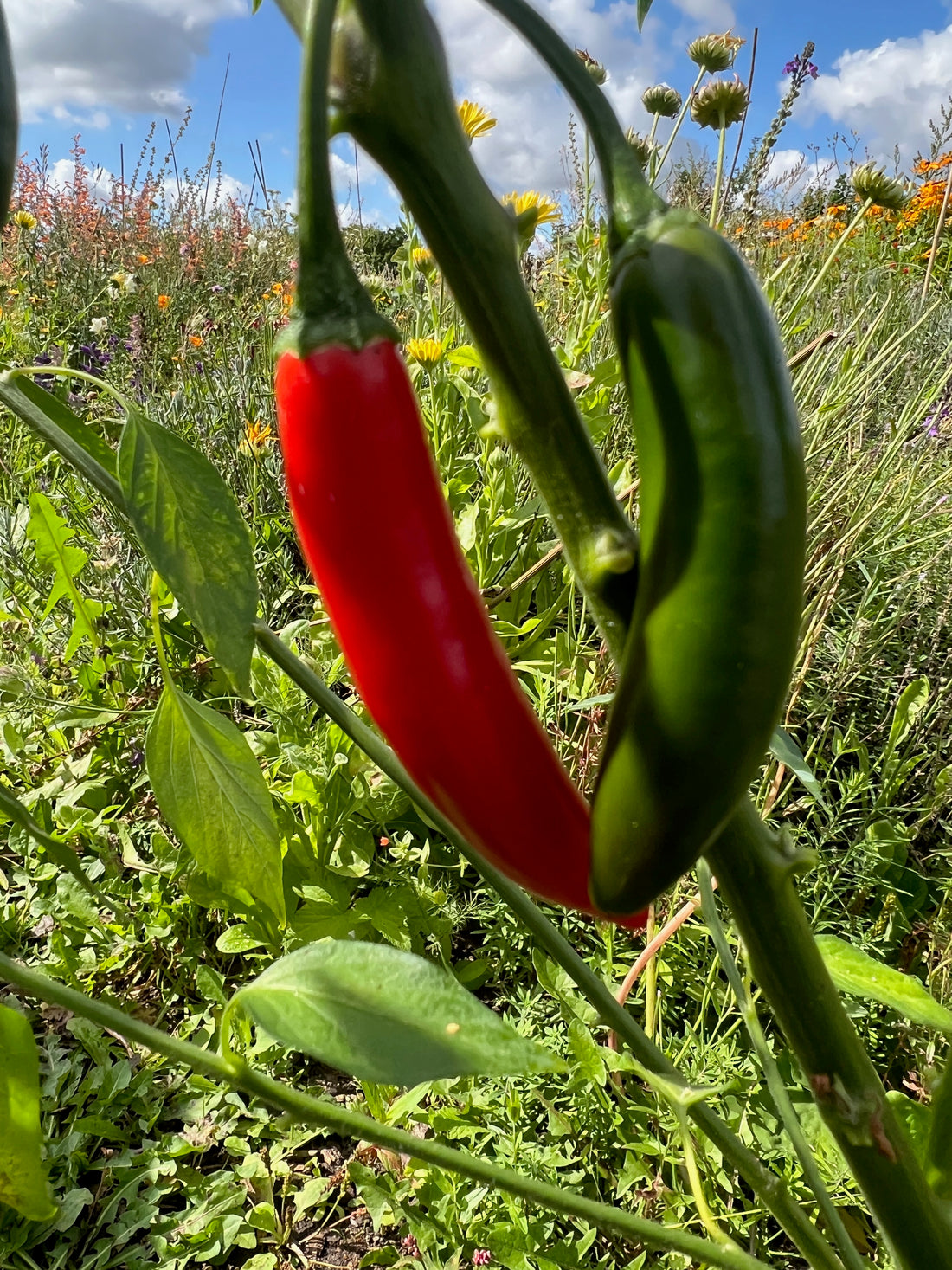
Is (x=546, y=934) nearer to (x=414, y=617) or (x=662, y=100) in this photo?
(x=414, y=617)

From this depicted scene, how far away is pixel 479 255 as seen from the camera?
29 centimetres

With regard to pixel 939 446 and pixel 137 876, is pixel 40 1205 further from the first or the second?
pixel 939 446

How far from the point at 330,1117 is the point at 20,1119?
5.3 inches

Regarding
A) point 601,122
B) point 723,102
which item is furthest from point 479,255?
point 723,102

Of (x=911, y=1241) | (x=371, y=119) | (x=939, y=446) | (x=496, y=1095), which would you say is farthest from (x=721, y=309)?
(x=939, y=446)

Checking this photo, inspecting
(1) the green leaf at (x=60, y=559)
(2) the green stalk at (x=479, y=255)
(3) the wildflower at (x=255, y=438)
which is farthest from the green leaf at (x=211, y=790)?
(3) the wildflower at (x=255, y=438)

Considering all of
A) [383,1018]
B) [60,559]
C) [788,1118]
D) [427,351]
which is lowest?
[788,1118]

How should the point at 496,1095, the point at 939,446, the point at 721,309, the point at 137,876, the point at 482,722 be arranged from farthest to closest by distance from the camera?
1. the point at 939,446
2. the point at 137,876
3. the point at 496,1095
4. the point at 482,722
5. the point at 721,309

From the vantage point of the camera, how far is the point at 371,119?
278 millimetres

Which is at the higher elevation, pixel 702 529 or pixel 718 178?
pixel 718 178

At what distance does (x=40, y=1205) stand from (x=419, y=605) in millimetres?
330

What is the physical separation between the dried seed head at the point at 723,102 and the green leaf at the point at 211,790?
1140 mm

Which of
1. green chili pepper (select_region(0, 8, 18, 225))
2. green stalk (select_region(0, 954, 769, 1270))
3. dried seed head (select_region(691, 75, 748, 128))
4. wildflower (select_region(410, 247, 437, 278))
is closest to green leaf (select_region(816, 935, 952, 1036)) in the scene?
green stalk (select_region(0, 954, 769, 1270))

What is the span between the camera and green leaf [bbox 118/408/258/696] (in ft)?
1.19
